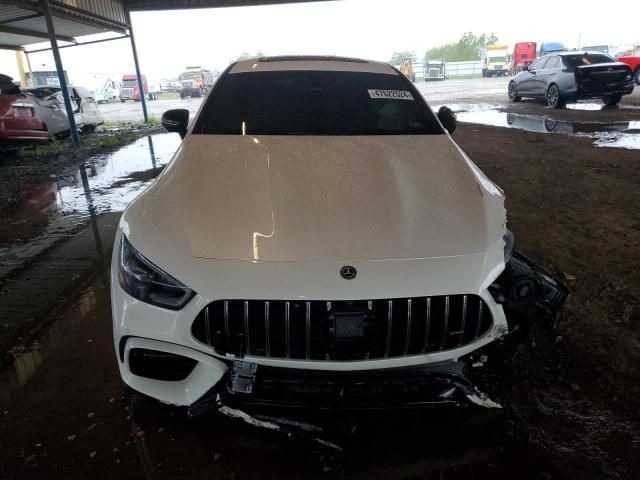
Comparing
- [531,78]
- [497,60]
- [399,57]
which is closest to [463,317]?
[531,78]

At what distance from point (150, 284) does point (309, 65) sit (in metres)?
2.11

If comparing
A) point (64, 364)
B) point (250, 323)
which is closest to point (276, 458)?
point (250, 323)

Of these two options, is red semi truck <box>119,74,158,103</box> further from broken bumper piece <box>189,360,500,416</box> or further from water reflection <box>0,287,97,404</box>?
broken bumper piece <box>189,360,500,416</box>

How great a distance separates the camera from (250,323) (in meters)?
1.42

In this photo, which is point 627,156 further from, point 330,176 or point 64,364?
point 64,364

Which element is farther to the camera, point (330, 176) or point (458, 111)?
point (458, 111)

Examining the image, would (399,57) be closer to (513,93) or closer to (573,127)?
(513,93)

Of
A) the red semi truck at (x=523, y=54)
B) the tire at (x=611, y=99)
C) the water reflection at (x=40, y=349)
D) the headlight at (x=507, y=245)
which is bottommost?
the water reflection at (x=40, y=349)

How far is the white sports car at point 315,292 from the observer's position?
1409mm

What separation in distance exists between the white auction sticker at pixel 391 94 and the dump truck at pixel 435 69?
4726 cm

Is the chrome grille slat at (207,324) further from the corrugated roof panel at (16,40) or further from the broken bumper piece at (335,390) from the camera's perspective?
the corrugated roof panel at (16,40)

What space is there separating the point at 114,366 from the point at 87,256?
67.1 inches

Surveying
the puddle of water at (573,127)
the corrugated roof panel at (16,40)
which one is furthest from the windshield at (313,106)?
the corrugated roof panel at (16,40)

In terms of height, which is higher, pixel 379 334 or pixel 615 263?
pixel 379 334
